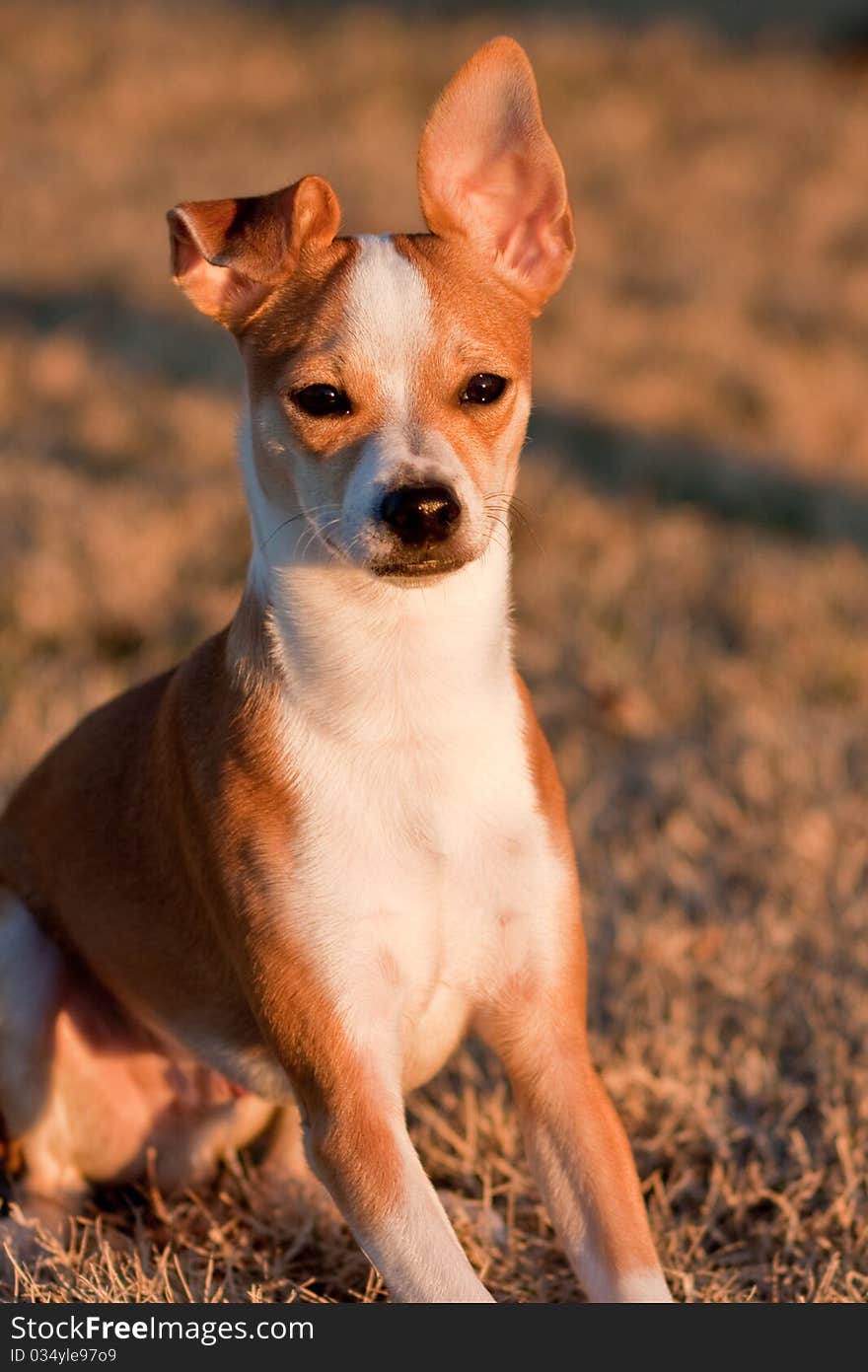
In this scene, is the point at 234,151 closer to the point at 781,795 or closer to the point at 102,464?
the point at 102,464

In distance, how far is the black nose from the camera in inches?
113

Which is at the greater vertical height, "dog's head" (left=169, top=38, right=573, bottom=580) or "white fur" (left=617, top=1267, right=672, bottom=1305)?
"dog's head" (left=169, top=38, right=573, bottom=580)

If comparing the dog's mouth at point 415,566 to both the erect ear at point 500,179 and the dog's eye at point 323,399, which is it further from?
the erect ear at point 500,179

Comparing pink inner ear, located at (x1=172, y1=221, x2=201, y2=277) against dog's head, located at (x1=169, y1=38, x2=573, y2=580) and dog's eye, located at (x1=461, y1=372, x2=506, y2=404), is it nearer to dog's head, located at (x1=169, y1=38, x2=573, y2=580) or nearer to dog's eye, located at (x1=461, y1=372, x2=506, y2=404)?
dog's head, located at (x1=169, y1=38, x2=573, y2=580)

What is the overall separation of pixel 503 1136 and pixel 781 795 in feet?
6.80

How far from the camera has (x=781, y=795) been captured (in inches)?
224

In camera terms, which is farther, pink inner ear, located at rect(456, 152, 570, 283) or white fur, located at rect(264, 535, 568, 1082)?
pink inner ear, located at rect(456, 152, 570, 283)

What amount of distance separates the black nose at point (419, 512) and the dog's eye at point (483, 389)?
298mm

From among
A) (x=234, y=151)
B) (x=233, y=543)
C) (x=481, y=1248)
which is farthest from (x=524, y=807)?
(x=234, y=151)

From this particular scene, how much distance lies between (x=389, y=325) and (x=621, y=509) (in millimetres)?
5332

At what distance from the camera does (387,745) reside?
10.2ft

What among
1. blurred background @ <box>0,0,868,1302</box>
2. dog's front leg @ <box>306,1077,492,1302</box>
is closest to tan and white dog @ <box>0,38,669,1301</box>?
dog's front leg @ <box>306,1077,492,1302</box>

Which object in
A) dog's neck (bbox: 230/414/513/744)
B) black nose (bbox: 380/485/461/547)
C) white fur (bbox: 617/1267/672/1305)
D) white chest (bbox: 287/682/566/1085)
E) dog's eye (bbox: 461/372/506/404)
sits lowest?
white fur (bbox: 617/1267/672/1305)

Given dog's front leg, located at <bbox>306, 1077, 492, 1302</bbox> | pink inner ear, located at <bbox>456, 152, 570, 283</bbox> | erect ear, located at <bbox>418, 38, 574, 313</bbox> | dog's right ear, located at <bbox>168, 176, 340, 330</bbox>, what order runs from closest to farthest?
dog's front leg, located at <bbox>306, 1077, 492, 1302</bbox> → dog's right ear, located at <bbox>168, 176, 340, 330</bbox> → erect ear, located at <bbox>418, 38, 574, 313</bbox> → pink inner ear, located at <bbox>456, 152, 570, 283</bbox>
